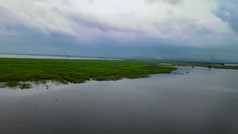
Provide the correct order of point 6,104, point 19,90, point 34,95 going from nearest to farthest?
point 6,104
point 34,95
point 19,90

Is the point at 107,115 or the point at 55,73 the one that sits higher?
the point at 55,73

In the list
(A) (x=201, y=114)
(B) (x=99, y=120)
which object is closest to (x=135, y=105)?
(B) (x=99, y=120)

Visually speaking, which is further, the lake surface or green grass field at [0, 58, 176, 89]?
green grass field at [0, 58, 176, 89]

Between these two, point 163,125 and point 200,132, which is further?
point 163,125

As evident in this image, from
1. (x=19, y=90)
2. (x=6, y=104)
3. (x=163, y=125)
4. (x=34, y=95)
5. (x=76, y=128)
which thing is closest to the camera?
(x=76, y=128)

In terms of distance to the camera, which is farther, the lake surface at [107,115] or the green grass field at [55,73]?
the green grass field at [55,73]

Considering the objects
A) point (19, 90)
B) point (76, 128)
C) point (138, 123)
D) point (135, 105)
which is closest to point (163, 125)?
point (138, 123)

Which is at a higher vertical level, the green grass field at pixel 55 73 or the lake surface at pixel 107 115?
the green grass field at pixel 55 73

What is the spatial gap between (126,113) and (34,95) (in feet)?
30.2

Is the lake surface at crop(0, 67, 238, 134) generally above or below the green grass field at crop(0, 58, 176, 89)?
below

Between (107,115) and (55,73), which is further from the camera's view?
(55,73)

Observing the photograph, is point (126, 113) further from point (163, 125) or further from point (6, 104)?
point (6, 104)

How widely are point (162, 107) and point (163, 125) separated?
3397 millimetres

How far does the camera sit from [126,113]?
404 inches
